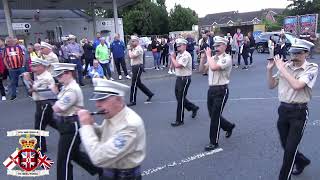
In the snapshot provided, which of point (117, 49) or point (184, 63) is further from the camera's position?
point (117, 49)

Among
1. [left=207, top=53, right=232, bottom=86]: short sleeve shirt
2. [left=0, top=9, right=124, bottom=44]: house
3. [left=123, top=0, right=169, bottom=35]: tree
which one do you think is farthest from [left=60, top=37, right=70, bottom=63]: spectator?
[left=123, top=0, right=169, bottom=35]: tree

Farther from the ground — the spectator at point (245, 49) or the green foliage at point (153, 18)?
the green foliage at point (153, 18)

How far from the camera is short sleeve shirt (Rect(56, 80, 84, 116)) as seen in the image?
15.7 feet

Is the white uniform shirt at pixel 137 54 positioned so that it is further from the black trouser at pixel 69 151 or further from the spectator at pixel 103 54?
the black trouser at pixel 69 151

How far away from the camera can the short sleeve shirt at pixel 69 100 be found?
478cm

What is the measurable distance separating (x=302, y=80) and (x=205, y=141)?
291cm

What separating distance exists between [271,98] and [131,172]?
844 cm

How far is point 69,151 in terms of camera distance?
468 centimetres

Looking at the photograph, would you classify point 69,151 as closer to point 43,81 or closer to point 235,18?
point 43,81

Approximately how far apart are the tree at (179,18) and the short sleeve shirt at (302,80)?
4981 cm

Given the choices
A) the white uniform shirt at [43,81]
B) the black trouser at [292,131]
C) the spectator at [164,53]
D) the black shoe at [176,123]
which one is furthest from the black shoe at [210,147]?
the spectator at [164,53]

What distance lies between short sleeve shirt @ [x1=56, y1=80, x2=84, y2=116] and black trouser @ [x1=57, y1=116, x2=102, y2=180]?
10cm

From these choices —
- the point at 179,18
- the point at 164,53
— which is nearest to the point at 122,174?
the point at 164,53

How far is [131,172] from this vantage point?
325 cm
